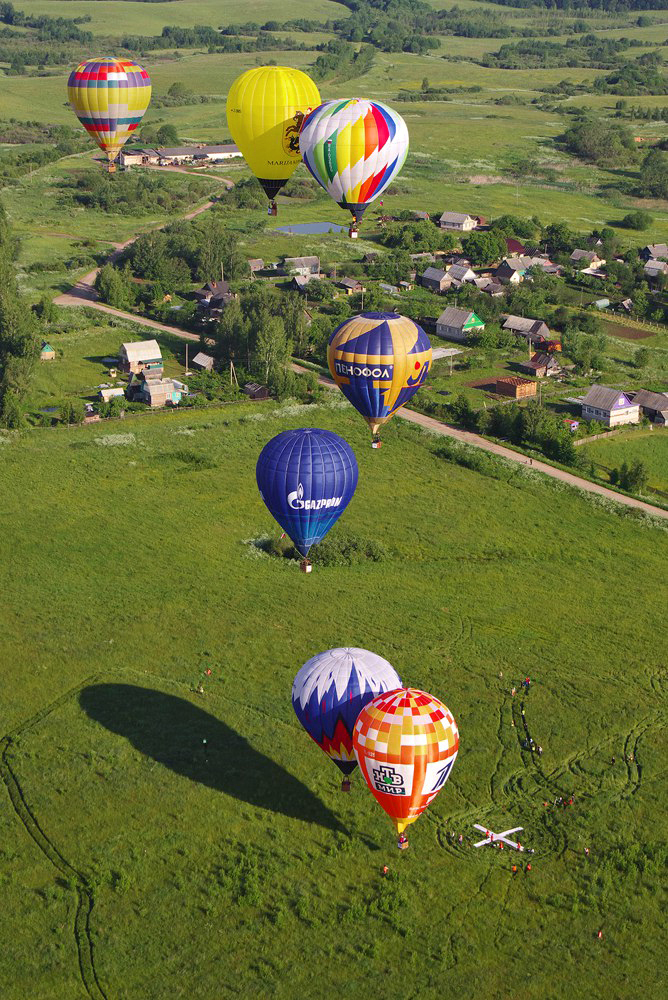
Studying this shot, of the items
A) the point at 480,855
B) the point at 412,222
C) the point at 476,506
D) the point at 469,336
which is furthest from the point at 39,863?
the point at 412,222

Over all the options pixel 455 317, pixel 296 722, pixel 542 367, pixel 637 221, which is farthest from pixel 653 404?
pixel 637 221

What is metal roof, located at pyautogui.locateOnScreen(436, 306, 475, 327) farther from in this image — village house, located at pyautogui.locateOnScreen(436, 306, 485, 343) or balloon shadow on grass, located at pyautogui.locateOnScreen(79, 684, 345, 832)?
balloon shadow on grass, located at pyautogui.locateOnScreen(79, 684, 345, 832)

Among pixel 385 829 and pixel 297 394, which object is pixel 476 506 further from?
pixel 385 829

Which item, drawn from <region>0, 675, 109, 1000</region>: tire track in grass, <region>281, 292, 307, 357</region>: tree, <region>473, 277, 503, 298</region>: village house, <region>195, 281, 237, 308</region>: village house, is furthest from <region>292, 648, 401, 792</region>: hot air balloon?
<region>473, 277, 503, 298</region>: village house

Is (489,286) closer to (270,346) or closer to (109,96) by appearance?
(270,346)

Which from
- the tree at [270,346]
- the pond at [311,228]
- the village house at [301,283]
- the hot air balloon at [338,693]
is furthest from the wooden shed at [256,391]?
the pond at [311,228]

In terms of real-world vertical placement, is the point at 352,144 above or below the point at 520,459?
above

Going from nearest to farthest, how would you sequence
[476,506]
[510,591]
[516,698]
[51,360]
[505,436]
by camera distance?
[516,698], [510,591], [476,506], [505,436], [51,360]
